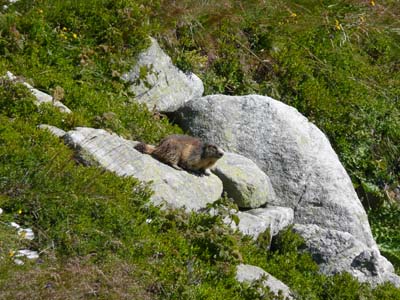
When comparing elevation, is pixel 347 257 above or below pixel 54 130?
below

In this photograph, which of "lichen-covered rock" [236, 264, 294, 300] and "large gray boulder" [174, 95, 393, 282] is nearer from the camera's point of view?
"lichen-covered rock" [236, 264, 294, 300]

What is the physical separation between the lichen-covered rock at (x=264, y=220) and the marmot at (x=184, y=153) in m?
0.74

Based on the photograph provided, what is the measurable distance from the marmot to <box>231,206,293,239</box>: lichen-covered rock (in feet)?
2.44

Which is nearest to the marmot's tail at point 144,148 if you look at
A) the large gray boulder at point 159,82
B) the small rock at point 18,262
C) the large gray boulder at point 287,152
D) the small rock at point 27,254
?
the large gray boulder at point 287,152

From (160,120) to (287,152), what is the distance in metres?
1.84

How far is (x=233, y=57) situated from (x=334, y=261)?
4.77m

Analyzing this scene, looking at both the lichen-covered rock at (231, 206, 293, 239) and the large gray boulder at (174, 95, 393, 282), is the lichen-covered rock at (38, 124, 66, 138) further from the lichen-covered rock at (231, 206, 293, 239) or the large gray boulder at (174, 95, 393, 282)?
the large gray boulder at (174, 95, 393, 282)

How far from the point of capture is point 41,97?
10.2 meters

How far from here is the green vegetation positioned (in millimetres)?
7488

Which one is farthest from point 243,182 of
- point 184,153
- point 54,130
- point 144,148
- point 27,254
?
point 27,254

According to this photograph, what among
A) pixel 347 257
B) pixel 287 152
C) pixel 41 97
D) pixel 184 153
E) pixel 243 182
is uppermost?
pixel 41 97

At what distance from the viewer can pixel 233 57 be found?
13.9 meters

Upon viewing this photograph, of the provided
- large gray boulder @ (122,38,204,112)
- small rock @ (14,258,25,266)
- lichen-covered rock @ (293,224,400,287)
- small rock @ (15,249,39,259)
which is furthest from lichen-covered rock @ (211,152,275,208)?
small rock @ (14,258,25,266)

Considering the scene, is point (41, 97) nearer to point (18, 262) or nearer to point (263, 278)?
point (263, 278)
